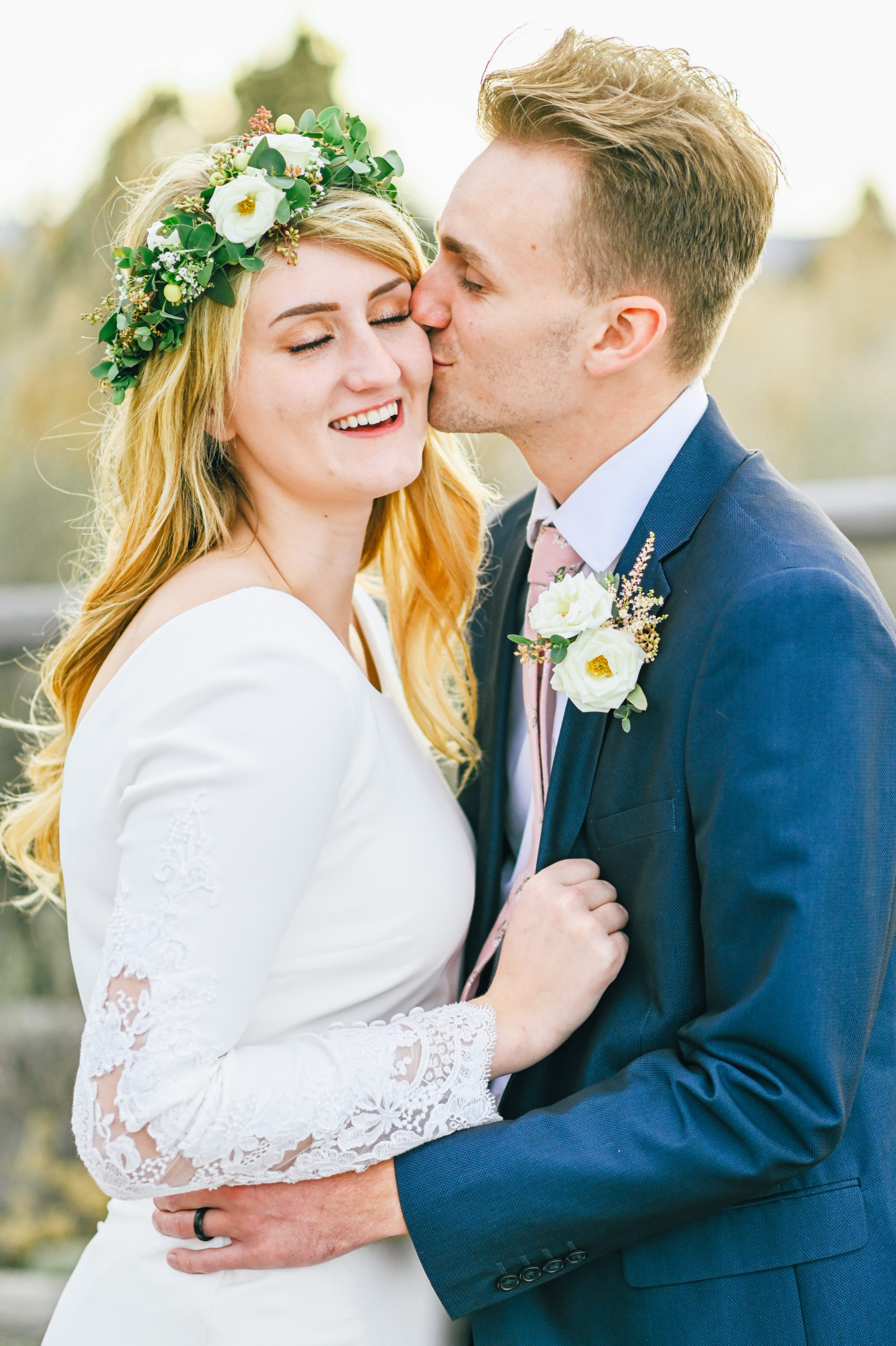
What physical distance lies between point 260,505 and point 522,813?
835mm

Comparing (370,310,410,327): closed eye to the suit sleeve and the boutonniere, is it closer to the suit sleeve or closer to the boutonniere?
the boutonniere

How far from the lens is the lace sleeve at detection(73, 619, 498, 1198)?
1.63m

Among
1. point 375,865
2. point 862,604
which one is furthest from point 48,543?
point 862,604

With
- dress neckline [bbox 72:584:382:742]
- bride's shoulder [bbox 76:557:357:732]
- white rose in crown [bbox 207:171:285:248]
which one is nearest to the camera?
bride's shoulder [bbox 76:557:357:732]

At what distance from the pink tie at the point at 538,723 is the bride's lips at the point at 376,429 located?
40 centimetres

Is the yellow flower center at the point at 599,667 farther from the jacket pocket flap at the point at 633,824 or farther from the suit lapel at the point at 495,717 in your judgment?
the suit lapel at the point at 495,717

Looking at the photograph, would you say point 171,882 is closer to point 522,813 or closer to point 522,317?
point 522,813

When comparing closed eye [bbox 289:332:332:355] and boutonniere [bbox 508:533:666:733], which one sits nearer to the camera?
boutonniere [bbox 508:533:666:733]

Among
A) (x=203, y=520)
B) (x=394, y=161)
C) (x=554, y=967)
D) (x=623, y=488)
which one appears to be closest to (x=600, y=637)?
(x=623, y=488)

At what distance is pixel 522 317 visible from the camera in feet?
7.55

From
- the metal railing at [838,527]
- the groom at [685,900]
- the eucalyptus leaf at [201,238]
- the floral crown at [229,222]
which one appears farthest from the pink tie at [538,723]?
the metal railing at [838,527]

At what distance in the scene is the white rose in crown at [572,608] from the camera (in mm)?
2012

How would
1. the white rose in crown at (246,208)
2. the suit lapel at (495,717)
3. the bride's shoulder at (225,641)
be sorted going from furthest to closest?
the suit lapel at (495,717), the white rose in crown at (246,208), the bride's shoulder at (225,641)

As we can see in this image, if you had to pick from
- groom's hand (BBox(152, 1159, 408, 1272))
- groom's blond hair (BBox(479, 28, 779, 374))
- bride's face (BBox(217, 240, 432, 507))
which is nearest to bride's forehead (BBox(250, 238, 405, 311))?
bride's face (BBox(217, 240, 432, 507))
